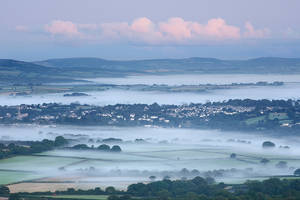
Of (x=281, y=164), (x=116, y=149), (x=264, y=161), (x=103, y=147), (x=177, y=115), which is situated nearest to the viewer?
(x=281, y=164)

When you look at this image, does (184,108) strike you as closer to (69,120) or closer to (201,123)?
(201,123)

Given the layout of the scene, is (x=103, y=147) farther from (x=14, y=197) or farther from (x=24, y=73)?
(x=24, y=73)

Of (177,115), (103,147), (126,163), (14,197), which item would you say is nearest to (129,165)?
(126,163)

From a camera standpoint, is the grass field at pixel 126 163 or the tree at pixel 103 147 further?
the tree at pixel 103 147

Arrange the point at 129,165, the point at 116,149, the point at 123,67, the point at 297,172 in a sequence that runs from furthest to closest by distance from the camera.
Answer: the point at 123,67 → the point at 116,149 → the point at 129,165 → the point at 297,172

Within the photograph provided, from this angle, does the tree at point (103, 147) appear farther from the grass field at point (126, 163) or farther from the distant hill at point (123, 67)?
the distant hill at point (123, 67)

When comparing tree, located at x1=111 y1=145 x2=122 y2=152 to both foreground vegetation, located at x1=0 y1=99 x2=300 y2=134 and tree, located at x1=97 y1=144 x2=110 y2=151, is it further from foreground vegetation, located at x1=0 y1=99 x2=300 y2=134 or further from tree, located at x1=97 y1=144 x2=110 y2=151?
foreground vegetation, located at x1=0 y1=99 x2=300 y2=134

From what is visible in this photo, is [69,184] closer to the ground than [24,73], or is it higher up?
closer to the ground

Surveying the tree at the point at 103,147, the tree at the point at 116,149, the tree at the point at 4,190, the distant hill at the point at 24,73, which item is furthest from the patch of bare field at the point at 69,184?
the distant hill at the point at 24,73

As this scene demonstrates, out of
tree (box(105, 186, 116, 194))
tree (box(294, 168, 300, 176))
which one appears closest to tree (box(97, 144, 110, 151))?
tree (box(294, 168, 300, 176))
